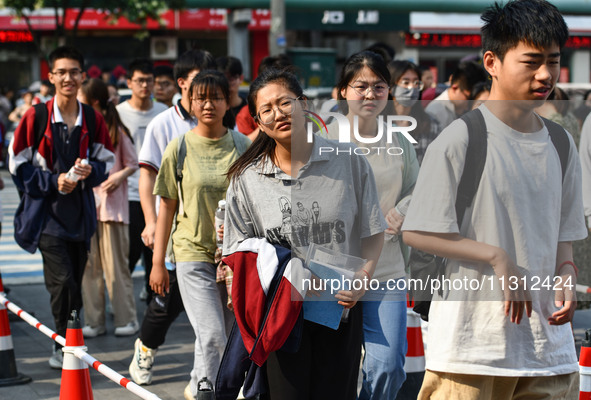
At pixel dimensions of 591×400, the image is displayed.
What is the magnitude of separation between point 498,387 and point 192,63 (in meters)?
3.80

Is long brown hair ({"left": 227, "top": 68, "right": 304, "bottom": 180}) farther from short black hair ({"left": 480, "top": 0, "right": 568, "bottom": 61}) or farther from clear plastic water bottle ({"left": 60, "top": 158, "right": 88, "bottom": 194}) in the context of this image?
clear plastic water bottle ({"left": 60, "top": 158, "right": 88, "bottom": 194})

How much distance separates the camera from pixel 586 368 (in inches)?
168

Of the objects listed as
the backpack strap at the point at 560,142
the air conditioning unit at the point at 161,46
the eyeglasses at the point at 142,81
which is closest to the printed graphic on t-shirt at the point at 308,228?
the backpack strap at the point at 560,142

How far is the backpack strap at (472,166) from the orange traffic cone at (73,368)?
247 cm

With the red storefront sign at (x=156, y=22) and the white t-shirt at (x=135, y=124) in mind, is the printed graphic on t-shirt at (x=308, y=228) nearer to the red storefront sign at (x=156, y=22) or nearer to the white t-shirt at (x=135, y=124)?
the white t-shirt at (x=135, y=124)

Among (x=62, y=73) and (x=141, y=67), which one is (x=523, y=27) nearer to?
(x=62, y=73)

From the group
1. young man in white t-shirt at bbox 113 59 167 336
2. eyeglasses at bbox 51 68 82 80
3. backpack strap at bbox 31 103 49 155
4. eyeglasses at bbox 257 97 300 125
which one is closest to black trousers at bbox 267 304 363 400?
eyeglasses at bbox 257 97 300 125

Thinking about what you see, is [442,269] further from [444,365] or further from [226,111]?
[226,111]

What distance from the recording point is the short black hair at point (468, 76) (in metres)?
8.23

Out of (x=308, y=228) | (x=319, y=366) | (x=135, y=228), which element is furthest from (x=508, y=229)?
(x=135, y=228)

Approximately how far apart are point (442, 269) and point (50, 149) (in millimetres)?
3925

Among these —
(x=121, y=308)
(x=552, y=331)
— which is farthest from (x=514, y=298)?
(x=121, y=308)

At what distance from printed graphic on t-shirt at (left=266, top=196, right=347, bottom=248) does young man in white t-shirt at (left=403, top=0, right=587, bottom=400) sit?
0.54 metres

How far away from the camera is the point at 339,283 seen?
135 inches
